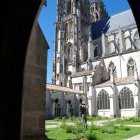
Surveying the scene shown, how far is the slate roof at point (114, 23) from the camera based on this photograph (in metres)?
49.8

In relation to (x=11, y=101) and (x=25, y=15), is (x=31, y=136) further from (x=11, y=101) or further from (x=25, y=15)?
(x=25, y=15)

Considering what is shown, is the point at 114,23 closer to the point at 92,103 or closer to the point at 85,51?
the point at 85,51

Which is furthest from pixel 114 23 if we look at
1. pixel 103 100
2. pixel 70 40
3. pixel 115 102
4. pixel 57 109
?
pixel 57 109

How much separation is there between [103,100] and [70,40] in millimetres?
18023

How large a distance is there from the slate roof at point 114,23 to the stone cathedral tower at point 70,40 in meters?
2.15

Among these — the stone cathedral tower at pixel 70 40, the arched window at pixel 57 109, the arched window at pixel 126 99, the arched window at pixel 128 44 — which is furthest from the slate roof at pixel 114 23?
the arched window at pixel 57 109

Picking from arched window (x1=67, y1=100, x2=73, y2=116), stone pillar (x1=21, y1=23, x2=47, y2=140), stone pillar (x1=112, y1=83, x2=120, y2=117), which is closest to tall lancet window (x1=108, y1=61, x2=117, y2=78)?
stone pillar (x1=112, y1=83, x2=120, y2=117)

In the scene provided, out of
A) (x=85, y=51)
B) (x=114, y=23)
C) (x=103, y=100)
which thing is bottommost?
(x=103, y=100)

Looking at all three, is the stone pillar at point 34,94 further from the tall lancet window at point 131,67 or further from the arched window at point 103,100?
the tall lancet window at point 131,67

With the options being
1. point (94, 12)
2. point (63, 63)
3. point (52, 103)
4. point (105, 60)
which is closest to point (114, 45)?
point (105, 60)

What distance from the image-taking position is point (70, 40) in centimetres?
5247

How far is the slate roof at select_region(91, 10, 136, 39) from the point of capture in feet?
164

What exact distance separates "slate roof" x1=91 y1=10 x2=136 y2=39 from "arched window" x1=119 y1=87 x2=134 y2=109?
53.8ft

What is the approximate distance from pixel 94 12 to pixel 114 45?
24.1 metres
